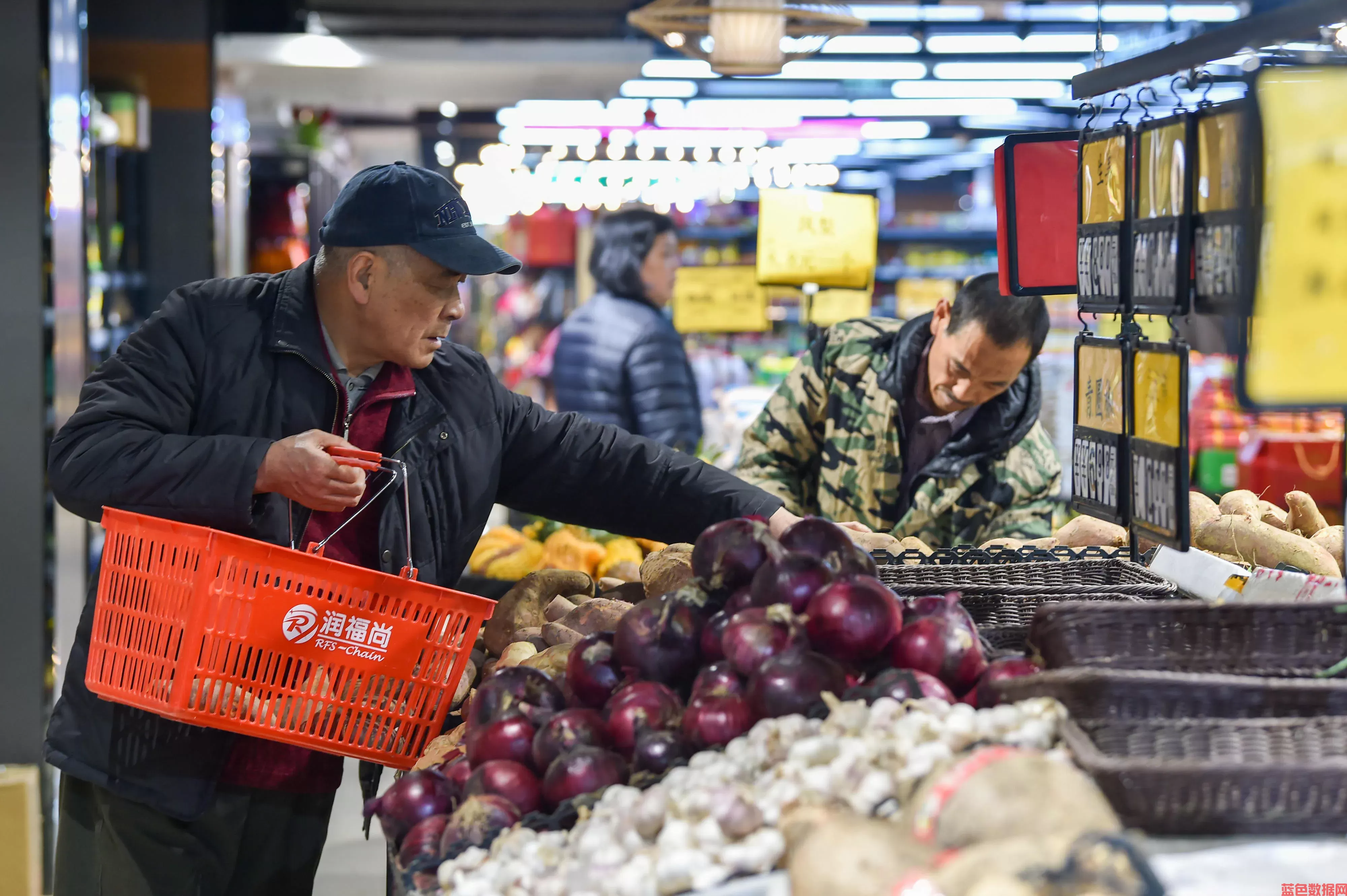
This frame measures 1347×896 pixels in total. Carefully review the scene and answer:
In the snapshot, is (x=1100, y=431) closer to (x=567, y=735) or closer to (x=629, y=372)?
(x=567, y=735)

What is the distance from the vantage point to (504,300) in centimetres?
1286

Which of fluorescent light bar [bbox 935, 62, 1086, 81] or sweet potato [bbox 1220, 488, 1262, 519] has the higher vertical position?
fluorescent light bar [bbox 935, 62, 1086, 81]

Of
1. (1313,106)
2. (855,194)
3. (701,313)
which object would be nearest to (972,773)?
(1313,106)

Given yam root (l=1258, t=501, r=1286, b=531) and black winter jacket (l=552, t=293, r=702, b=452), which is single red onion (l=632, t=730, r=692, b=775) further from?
black winter jacket (l=552, t=293, r=702, b=452)

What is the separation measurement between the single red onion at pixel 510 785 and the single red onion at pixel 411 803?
0.22 ft

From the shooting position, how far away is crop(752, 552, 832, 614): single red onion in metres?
1.62

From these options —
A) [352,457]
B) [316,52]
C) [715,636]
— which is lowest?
[715,636]

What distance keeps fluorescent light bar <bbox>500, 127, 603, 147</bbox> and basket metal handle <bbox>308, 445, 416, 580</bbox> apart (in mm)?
9688

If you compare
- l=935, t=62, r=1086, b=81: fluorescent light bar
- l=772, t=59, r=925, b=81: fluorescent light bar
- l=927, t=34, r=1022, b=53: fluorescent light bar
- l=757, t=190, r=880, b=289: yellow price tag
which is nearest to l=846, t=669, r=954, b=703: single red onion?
l=757, t=190, r=880, b=289: yellow price tag

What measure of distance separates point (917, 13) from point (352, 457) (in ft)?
24.6

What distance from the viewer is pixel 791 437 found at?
3.87 metres

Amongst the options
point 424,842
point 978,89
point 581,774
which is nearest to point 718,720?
point 581,774

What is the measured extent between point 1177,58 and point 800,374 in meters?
2.18

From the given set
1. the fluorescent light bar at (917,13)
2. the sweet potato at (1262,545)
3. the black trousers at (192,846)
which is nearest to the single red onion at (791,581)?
the black trousers at (192,846)
